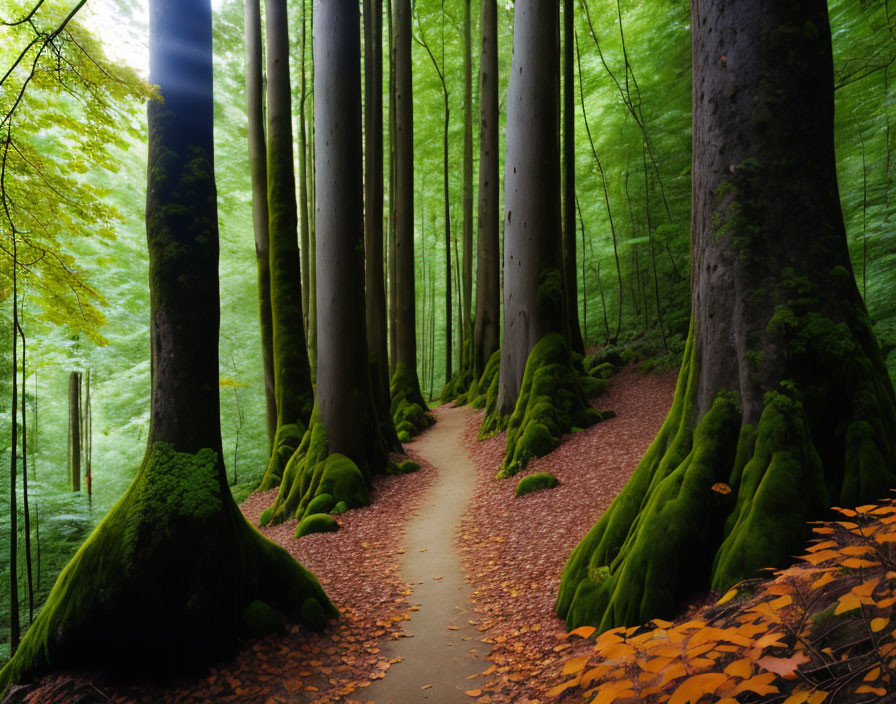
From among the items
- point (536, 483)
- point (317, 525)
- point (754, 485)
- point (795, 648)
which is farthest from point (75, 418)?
point (795, 648)

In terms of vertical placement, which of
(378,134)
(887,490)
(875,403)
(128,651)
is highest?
(378,134)

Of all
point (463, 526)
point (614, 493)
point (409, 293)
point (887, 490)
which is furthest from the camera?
point (409, 293)

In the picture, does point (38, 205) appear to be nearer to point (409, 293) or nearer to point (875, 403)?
point (875, 403)

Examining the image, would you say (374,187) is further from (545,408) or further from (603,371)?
(545,408)

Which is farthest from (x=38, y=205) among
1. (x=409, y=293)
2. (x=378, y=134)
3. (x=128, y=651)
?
(x=409, y=293)

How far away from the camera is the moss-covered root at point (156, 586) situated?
3.96 meters

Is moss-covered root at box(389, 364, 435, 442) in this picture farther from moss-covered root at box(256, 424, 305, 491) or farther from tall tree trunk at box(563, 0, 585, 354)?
tall tree trunk at box(563, 0, 585, 354)

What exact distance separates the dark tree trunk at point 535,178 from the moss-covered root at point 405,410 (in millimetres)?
4610

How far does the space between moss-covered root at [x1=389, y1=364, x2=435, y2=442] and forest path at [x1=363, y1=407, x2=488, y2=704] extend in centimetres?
481

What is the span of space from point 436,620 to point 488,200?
39.7 ft

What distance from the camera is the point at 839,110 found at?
9.94 meters

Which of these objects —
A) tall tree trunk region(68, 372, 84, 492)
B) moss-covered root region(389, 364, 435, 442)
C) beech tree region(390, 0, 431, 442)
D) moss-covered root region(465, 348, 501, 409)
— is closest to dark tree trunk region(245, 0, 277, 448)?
moss-covered root region(389, 364, 435, 442)

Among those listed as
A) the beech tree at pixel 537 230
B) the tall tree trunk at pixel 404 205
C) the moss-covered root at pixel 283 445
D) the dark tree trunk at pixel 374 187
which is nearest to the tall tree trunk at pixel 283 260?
the moss-covered root at pixel 283 445

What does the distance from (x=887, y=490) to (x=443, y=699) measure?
3.01m
